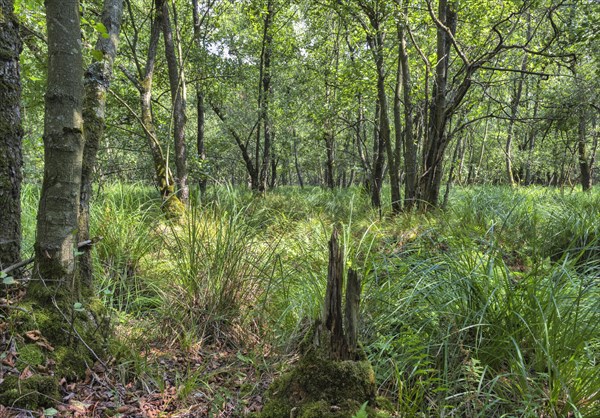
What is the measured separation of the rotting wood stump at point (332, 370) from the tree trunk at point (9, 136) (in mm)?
1803

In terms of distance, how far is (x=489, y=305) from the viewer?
2098 mm

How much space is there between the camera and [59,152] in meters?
1.90

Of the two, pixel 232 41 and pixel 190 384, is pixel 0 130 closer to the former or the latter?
pixel 190 384

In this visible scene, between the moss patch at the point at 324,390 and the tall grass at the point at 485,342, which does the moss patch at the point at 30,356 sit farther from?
the tall grass at the point at 485,342

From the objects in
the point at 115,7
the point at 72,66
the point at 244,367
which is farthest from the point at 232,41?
the point at 244,367

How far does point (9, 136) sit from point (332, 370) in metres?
2.30

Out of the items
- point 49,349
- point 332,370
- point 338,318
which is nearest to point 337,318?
point 338,318

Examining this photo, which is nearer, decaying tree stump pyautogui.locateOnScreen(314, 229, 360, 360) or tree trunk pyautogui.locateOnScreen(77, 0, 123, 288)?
decaying tree stump pyautogui.locateOnScreen(314, 229, 360, 360)

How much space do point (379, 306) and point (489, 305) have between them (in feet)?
2.30

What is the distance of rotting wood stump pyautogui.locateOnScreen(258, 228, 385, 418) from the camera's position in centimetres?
162

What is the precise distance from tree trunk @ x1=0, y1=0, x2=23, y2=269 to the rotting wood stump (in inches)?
71.0

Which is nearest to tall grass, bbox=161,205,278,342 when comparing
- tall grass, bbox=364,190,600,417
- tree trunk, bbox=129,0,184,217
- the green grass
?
the green grass

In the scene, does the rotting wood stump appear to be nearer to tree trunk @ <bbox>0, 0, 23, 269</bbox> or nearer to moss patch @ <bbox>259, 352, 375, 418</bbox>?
moss patch @ <bbox>259, 352, 375, 418</bbox>

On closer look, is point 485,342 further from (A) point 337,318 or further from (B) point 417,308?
(A) point 337,318
